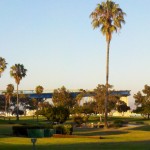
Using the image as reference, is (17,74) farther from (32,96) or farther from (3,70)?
(32,96)

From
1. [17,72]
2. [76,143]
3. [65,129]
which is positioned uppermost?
[17,72]

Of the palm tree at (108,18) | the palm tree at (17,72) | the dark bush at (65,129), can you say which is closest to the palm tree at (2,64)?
the palm tree at (17,72)

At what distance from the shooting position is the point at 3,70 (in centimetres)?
9394

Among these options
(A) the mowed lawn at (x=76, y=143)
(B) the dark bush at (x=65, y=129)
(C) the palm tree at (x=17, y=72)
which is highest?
(C) the palm tree at (x=17, y=72)

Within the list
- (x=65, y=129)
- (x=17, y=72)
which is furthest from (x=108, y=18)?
(x=17, y=72)

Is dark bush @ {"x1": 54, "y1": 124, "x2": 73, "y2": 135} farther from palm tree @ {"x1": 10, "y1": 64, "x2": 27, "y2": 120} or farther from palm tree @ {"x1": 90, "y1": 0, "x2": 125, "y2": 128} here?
palm tree @ {"x1": 10, "y1": 64, "x2": 27, "y2": 120}

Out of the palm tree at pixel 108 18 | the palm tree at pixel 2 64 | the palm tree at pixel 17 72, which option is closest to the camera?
the palm tree at pixel 108 18

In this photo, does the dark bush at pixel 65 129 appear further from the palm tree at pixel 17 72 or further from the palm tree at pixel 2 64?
the palm tree at pixel 17 72

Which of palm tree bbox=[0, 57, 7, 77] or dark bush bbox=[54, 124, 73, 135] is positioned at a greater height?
palm tree bbox=[0, 57, 7, 77]

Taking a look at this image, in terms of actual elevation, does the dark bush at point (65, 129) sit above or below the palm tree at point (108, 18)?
below

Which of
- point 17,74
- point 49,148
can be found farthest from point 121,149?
point 17,74

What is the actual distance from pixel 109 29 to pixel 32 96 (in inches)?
5142

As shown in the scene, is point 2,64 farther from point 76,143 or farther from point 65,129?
point 76,143

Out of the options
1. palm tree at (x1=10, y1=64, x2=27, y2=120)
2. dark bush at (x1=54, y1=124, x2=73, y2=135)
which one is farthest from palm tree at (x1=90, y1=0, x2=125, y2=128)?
palm tree at (x1=10, y1=64, x2=27, y2=120)
